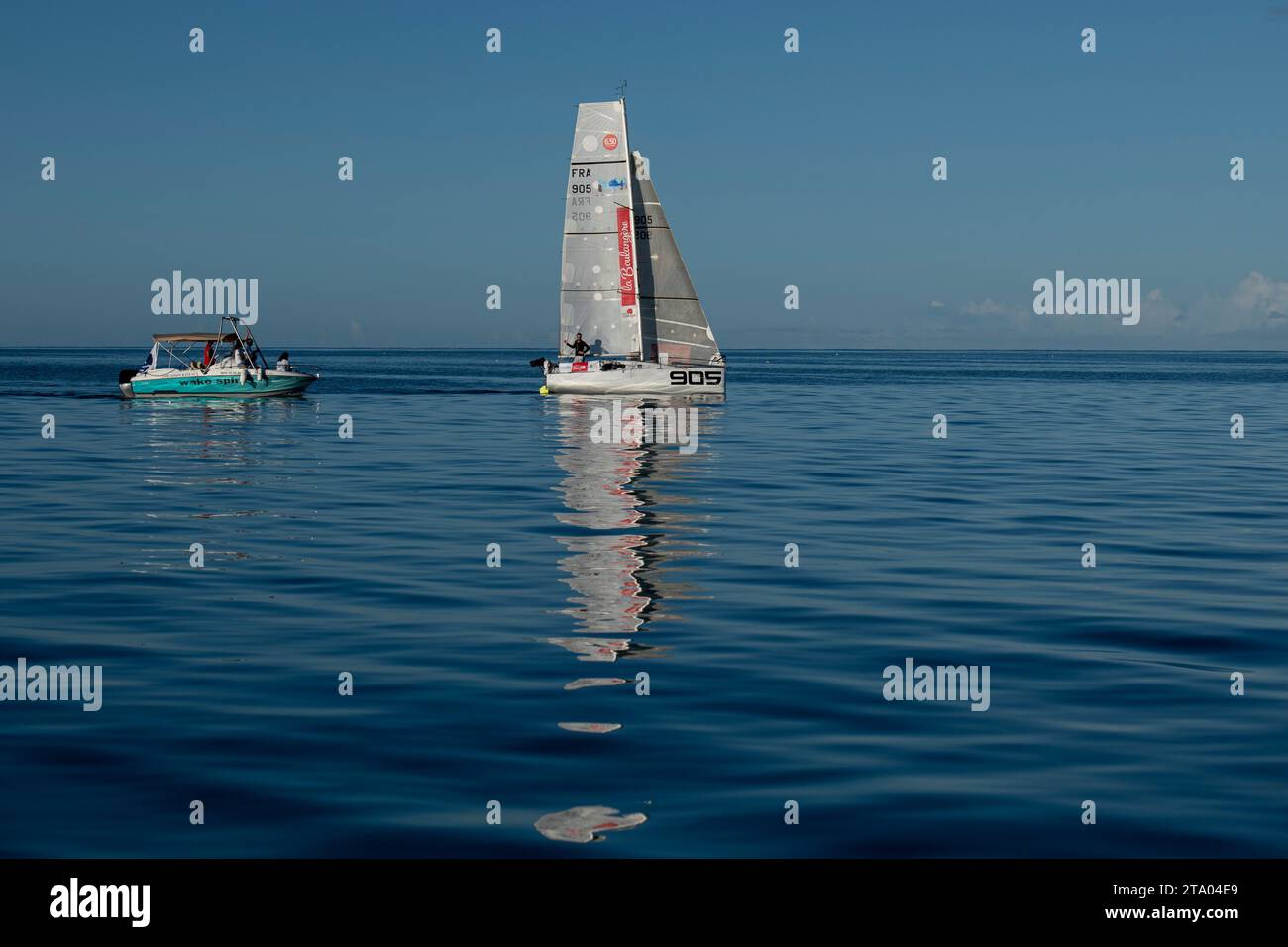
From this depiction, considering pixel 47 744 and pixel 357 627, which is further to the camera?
pixel 357 627

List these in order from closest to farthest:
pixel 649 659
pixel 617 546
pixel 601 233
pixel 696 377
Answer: pixel 649 659
pixel 617 546
pixel 601 233
pixel 696 377

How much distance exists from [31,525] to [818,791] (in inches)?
772

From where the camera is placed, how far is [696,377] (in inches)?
2881

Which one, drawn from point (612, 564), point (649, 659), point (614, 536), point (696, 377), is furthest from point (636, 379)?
point (649, 659)

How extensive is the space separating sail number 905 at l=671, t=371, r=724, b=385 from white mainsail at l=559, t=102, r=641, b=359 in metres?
2.56

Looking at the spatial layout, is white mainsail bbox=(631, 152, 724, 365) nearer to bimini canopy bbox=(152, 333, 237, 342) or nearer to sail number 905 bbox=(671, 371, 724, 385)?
sail number 905 bbox=(671, 371, 724, 385)

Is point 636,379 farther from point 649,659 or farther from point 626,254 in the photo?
point 649,659

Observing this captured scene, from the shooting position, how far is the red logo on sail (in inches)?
2788

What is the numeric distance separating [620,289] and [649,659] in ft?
189

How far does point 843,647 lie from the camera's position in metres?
15.5

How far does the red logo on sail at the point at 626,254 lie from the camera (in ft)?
232

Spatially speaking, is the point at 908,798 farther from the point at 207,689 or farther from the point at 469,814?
the point at 207,689
